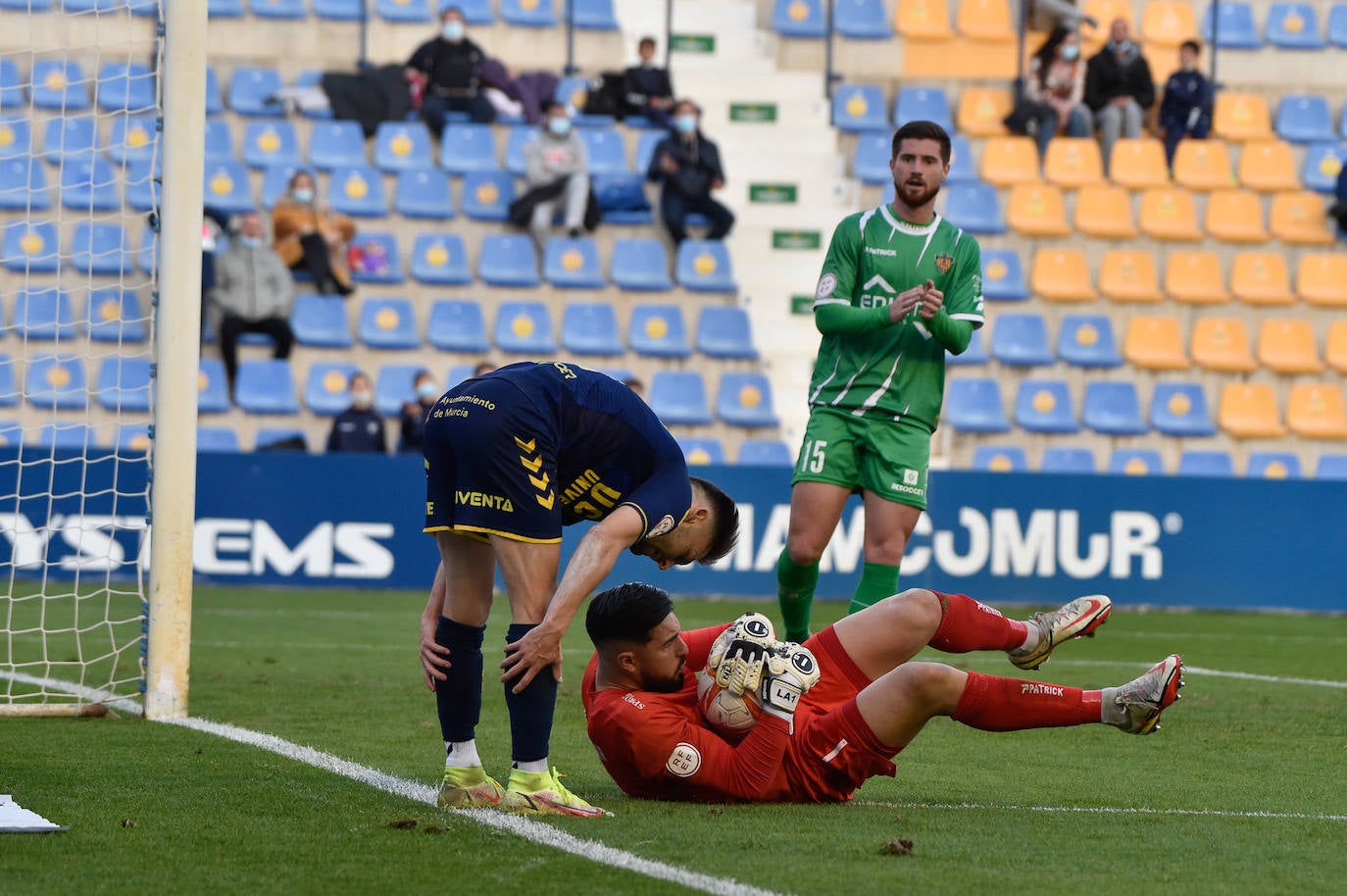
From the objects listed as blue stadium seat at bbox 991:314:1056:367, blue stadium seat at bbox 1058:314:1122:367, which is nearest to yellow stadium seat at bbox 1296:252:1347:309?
blue stadium seat at bbox 1058:314:1122:367

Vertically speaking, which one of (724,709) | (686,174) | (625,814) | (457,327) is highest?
(686,174)

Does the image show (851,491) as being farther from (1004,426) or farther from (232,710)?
(1004,426)

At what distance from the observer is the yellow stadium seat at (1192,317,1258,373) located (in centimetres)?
1789

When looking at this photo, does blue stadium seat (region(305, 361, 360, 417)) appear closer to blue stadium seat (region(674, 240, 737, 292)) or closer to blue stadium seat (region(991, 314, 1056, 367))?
blue stadium seat (region(674, 240, 737, 292))

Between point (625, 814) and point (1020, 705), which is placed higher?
point (1020, 705)

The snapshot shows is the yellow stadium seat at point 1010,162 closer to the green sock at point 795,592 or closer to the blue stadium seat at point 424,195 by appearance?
the blue stadium seat at point 424,195

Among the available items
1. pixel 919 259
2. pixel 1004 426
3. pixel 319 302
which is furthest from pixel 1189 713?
pixel 319 302

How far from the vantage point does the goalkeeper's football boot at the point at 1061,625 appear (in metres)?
5.68

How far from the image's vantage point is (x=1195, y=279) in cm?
1831

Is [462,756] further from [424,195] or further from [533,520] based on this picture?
[424,195]

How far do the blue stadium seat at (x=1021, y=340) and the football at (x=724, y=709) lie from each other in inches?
501

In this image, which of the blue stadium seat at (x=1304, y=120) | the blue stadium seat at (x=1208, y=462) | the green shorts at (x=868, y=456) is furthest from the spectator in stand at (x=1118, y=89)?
the green shorts at (x=868, y=456)

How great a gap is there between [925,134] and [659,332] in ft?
33.1

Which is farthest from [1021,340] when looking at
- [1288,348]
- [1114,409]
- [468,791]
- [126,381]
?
[468,791]
